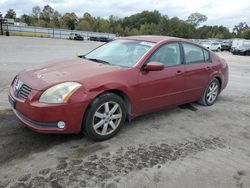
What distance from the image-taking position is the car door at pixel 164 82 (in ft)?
14.0

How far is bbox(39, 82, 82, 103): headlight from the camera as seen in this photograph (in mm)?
3412

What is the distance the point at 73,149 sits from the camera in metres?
3.58

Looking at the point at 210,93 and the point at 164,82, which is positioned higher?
the point at 164,82

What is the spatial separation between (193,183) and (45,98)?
6.80ft

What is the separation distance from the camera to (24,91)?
3.62 m

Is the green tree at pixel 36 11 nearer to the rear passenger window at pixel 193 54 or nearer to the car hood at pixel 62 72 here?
the rear passenger window at pixel 193 54

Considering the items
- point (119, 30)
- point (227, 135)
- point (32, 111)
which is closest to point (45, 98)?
point (32, 111)

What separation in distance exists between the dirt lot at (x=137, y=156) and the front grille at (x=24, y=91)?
2.07 ft

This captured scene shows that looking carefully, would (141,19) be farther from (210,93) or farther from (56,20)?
(210,93)

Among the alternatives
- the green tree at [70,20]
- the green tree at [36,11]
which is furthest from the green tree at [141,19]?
the green tree at [36,11]

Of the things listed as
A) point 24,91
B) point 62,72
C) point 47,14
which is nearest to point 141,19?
point 47,14

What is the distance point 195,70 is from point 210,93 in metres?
0.99

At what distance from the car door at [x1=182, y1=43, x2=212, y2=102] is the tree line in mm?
73762

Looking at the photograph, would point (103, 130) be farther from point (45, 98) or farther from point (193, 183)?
point (193, 183)
